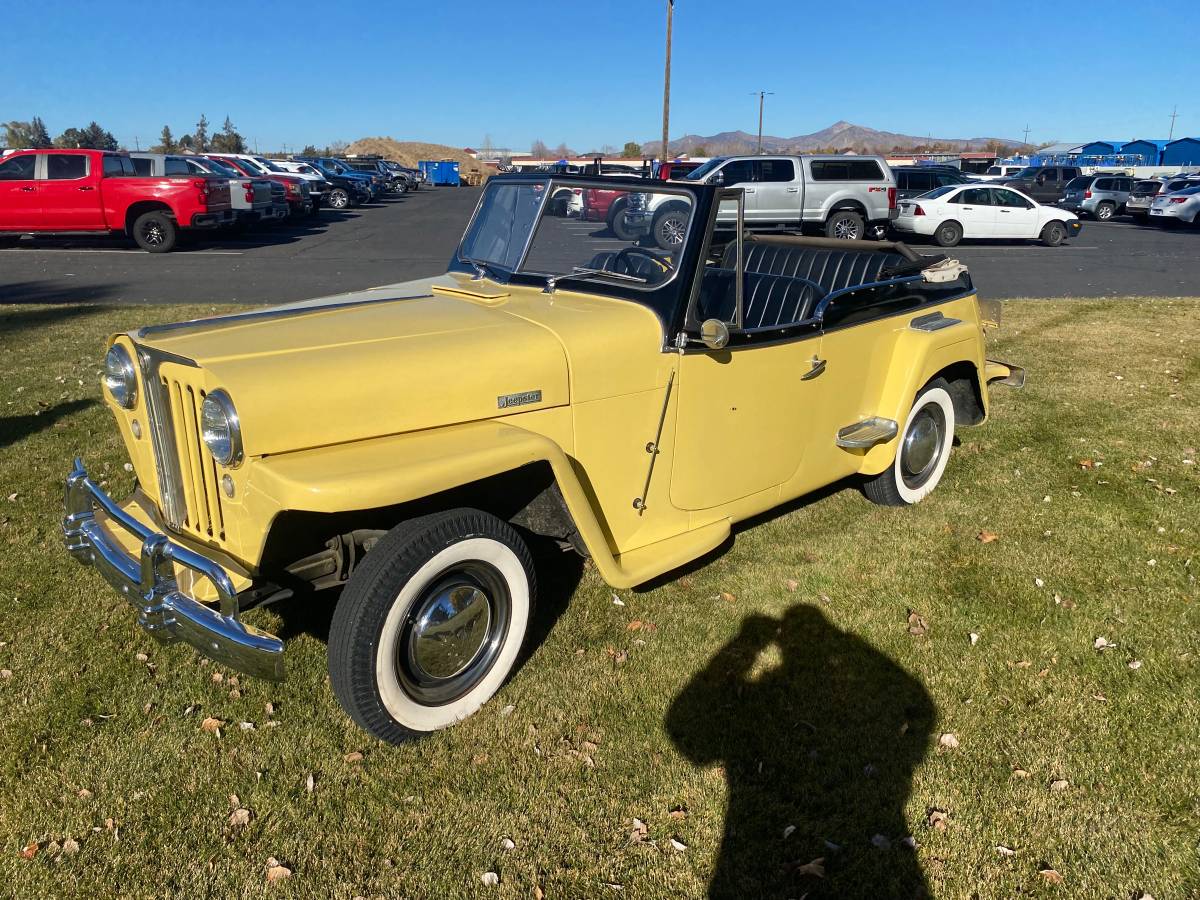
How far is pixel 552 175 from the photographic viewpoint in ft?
12.7

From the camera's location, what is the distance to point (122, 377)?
313cm

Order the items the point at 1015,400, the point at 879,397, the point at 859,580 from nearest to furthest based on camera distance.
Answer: the point at 859,580, the point at 879,397, the point at 1015,400

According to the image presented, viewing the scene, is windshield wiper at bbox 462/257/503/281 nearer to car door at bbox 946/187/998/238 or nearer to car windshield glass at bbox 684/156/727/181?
car windshield glass at bbox 684/156/727/181

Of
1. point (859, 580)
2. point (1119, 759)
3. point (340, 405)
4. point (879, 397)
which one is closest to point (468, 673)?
point (340, 405)

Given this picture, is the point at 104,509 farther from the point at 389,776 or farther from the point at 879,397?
the point at 879,397

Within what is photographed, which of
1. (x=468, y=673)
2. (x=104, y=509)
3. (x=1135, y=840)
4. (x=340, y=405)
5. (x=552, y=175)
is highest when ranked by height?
(x=552, y=175)

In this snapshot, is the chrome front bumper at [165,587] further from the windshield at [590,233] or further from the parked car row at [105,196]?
the parked car row at [105,196]

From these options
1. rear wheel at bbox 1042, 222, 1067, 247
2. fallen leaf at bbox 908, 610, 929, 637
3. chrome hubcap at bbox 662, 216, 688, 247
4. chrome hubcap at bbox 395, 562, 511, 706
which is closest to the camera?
chrome hubcap at bbox 395, 562, 511, 706

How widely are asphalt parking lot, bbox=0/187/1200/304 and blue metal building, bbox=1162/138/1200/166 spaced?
39.1m

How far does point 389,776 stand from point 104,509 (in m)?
1.47

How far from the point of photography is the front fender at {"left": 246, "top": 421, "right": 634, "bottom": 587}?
2.49m

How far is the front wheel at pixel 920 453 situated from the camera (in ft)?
15.9

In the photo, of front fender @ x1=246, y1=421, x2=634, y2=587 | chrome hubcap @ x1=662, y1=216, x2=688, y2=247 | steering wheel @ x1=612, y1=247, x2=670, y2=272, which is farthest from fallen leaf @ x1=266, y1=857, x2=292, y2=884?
chrome hubcap @ x1=662, y1=216, x2=688, y2=247

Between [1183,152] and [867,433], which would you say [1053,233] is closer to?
[867,433]
